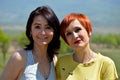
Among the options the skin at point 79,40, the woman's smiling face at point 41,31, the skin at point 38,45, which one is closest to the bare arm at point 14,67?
the skin at point 38,45

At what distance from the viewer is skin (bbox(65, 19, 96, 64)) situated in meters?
1.74

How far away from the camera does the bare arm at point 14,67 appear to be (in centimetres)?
183

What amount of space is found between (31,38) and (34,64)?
0.15 m

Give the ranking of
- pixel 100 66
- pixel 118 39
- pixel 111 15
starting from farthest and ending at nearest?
pixel 111 15
pixel 118 39
pixel 100 66

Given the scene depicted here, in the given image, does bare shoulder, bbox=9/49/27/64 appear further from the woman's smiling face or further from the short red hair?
the short red hair

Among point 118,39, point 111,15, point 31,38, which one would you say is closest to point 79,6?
point 111,15

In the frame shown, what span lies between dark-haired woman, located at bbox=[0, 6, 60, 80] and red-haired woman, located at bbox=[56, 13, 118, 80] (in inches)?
3.2

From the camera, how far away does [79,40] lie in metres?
1.73

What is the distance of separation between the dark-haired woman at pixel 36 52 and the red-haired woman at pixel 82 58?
80mm

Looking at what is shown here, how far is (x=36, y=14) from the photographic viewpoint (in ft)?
6.03

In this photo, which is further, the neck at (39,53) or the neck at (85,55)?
the neck at (39,53)

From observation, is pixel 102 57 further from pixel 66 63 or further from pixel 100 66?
pixel 66 63

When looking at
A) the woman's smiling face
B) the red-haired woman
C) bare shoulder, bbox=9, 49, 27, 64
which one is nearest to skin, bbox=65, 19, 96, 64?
the red-haired woman

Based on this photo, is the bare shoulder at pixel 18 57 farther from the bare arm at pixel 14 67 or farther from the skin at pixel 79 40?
the skin at pixel 79 40
